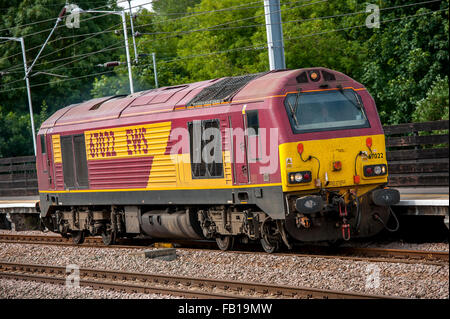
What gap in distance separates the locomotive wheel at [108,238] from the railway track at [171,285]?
263 centimetres

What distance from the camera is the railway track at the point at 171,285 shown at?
1052 centimetres

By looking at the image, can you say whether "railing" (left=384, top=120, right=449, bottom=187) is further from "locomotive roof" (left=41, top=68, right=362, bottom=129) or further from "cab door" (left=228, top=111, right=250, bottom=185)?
"cab door" (left=228, top=111, right=250, bottom=185)

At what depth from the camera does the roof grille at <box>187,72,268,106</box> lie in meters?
14.2

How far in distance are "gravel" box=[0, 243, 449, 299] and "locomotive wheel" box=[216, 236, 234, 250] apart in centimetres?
30

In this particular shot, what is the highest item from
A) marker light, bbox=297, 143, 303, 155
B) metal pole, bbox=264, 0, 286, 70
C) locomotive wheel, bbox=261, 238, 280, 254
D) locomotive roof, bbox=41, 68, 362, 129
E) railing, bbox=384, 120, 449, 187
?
metal pole, bbox=264, 0, 286, 70

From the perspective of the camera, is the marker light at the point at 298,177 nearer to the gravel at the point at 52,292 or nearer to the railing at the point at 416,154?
the gravel at the point at 52,292

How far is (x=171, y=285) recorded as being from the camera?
12562 millimetres

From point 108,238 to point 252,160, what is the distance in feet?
21.1

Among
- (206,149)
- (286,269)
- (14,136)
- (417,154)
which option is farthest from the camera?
(14,136)

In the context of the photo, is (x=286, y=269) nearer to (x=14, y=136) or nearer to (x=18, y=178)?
(x=18, y=178)

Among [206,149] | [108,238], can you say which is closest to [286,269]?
[206,149]

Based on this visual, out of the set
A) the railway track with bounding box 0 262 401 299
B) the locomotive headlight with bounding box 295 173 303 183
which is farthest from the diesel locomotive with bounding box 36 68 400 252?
the railway track with bounding box 0 262 401 299

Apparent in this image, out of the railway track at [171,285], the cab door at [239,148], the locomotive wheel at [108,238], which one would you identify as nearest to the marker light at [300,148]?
the cab door at [239,148]
